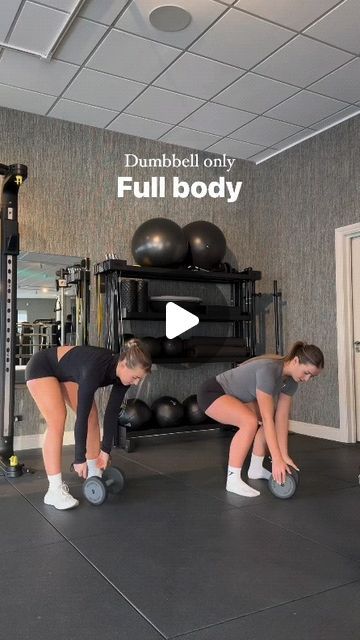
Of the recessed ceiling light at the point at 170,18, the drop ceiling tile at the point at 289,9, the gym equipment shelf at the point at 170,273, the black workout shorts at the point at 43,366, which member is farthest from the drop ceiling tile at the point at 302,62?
the black workout shorts at the point at 43,366

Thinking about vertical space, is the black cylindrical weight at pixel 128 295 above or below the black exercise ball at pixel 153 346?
above

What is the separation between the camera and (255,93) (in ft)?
12.9

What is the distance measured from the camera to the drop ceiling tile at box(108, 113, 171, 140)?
4336 mm

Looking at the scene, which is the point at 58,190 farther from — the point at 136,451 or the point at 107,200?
the point at 136,451

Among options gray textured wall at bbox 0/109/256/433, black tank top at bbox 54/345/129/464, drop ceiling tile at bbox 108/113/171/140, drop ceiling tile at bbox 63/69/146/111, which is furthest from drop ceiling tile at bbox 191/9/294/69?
black tank top at bbox 54/345/129/464

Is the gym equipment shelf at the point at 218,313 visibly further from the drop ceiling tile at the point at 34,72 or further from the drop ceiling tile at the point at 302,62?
the drop ceiling tile at the point at 34,72

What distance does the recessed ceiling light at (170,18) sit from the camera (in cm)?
299

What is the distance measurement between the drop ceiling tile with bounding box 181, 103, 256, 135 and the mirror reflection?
1.54 meters

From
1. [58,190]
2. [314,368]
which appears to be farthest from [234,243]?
[314,368]

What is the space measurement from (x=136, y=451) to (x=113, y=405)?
1489 mm

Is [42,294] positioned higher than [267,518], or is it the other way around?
[42,294]

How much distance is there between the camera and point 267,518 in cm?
235

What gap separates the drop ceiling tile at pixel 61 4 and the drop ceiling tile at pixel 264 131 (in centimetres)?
191

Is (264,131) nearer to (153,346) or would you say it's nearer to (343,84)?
(343,84)
